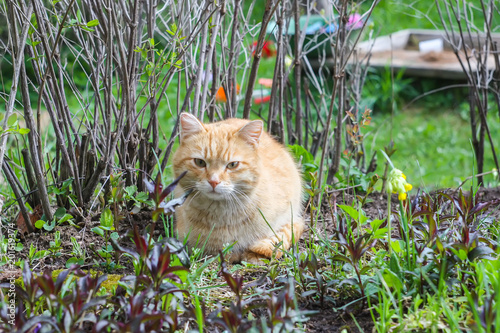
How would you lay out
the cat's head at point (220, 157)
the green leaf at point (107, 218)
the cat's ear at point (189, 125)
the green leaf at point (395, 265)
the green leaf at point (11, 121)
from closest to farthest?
the green leaf at point (395, 265) < the green leaf at point (11, 121) < the green leaf at point (107, 218) < the cat's head at point (220, 157) < the cat's ear at point (189, 125)

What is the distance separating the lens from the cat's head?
8.47 ft

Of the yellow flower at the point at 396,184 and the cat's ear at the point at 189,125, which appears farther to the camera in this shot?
the cat's ear at the point at 189,125

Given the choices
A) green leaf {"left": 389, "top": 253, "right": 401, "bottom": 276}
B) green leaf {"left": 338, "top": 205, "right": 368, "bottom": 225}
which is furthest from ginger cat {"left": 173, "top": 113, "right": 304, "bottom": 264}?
green leaf {"left": 389, "top": 253, "right": 401, "bottom": 276}

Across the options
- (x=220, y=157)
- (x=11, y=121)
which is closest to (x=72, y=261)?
(x=11, y=121)

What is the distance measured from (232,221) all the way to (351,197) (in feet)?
3.26

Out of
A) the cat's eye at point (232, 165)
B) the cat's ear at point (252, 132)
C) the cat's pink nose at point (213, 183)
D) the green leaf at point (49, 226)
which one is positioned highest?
the cat's ear at point (252, 132)

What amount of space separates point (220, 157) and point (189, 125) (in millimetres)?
240

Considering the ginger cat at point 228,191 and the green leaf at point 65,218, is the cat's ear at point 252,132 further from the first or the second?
the green leaf at point 65,218

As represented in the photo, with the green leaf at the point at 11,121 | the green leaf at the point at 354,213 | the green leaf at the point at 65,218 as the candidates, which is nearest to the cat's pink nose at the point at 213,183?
the green leaf at the point at 354,213

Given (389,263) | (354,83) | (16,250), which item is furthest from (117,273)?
(354,83)

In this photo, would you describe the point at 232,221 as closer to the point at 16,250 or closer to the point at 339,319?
the point at 339,319

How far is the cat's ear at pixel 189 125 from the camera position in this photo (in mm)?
2691

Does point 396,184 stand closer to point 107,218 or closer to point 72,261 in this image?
point 107,218

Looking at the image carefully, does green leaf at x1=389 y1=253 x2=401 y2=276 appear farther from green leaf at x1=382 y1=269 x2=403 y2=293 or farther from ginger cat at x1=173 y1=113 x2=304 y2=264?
ginger cat at x1=173 y1=113 x2=304 y2=264
